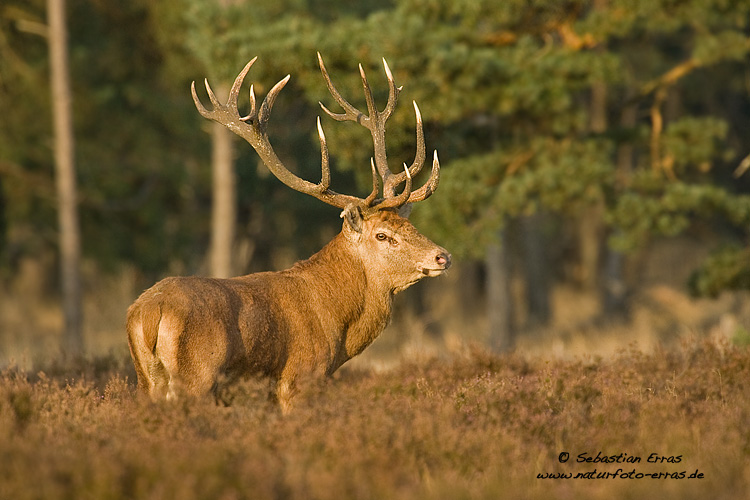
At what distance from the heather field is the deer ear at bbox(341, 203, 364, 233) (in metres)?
1.33

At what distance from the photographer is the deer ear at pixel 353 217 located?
303 inches

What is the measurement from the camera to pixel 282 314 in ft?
23.3

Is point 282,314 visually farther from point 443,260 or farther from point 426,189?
point 426,189

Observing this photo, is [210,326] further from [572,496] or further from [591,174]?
[591,174]

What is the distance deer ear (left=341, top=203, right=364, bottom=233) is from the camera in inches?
303

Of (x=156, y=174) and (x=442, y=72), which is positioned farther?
(x=156, y=174)

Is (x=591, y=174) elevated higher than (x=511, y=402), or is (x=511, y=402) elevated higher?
(x=591, y=174)

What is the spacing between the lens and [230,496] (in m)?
4.52

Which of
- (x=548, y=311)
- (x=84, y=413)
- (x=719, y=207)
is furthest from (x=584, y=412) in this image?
(x=548, y=311)

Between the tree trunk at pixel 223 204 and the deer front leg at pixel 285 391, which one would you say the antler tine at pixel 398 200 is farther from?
the tree trunk at pixel 223 204

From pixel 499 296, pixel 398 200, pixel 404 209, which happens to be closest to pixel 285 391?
pixel 398 200

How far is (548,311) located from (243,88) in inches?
471

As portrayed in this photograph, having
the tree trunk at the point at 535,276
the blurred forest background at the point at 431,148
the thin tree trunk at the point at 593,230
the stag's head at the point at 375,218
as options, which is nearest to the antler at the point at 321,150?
the stag's head at the point at 375,218

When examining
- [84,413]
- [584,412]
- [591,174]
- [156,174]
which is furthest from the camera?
[156,174]
